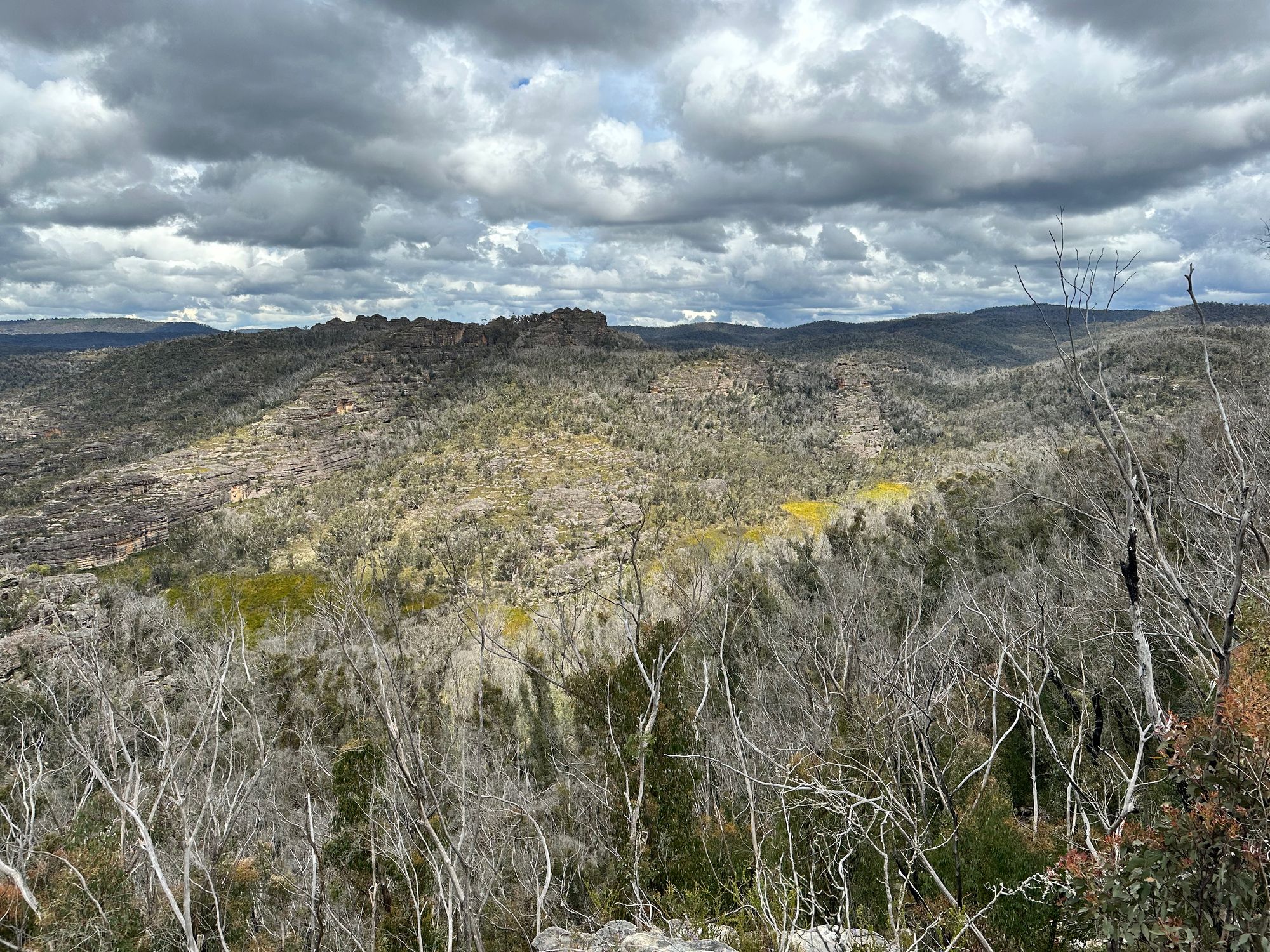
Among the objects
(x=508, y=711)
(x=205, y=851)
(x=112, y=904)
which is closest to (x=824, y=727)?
(x=205, y=851)

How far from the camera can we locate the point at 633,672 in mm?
10812

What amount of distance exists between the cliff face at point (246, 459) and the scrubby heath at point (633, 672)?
15.6 inches

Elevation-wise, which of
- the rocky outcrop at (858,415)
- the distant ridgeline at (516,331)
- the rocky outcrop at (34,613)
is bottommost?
the rocky outcrop at (34,613)

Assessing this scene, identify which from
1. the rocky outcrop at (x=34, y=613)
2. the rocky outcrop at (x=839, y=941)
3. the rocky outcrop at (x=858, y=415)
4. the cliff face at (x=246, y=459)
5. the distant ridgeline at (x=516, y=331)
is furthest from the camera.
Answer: the distant ridgeline at (x=516, y=331)

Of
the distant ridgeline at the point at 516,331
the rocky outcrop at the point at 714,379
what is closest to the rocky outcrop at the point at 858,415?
the rocky outcrop at the point at 714,379

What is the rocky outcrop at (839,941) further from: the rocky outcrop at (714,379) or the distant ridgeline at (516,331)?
the distant ridgeline at (516,331)

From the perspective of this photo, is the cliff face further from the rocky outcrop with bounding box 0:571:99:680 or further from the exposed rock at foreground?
the exposed rock at foreground

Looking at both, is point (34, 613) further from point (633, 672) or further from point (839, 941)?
point (839, 941)

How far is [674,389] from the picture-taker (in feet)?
211

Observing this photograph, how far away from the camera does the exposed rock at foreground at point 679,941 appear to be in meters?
5.24

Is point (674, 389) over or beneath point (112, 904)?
over

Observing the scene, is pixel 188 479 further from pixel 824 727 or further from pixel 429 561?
pixel 824 727

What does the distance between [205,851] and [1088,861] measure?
1016cm

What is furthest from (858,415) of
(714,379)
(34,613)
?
(34,613)
